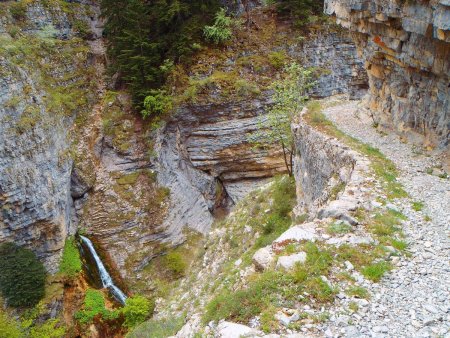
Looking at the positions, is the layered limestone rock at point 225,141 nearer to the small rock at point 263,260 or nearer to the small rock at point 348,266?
the small rock at point 263,260

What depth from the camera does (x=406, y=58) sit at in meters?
12.9

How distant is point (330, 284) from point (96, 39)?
28736 millimetres

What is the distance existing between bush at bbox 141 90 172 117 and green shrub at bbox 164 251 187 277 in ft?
31.9

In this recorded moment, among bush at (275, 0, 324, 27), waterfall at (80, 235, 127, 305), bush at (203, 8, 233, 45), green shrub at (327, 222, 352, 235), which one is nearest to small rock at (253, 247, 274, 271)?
green shrub at (327, 222, 352, 235)

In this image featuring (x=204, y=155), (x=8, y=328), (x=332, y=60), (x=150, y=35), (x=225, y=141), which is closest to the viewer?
Answer: (x=8, y=328)

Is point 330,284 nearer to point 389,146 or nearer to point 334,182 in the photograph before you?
point 334,182

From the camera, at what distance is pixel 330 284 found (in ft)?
22.0

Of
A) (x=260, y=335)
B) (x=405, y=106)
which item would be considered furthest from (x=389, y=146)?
(x=260, y=335)


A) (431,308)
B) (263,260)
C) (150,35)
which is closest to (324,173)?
(263,260)

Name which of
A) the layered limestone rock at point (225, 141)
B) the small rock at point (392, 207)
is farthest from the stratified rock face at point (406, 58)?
the layered limestone rock at point (225, 141)

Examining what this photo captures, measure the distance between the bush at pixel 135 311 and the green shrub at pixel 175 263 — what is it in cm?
292

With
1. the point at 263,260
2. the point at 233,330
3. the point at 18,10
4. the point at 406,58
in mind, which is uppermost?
the point at 18,10

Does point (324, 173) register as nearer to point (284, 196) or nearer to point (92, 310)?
point (284, 196)

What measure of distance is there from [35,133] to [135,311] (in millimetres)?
11635
